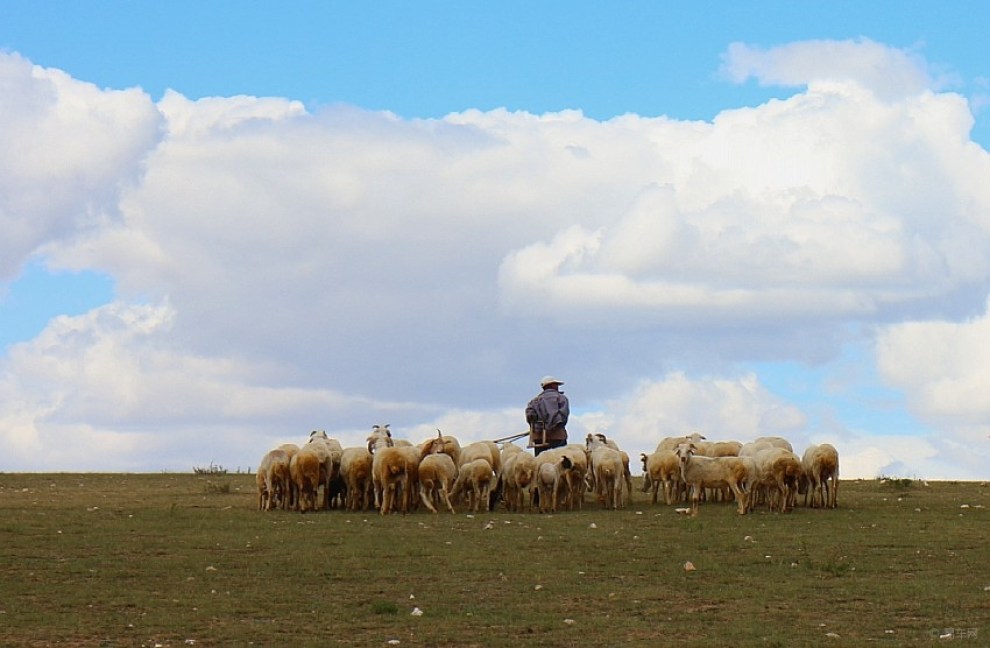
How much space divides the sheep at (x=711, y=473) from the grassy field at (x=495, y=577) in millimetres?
409

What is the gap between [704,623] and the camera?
14.7 m

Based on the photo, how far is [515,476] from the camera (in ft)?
86.9

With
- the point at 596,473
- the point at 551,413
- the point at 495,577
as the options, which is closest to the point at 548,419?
the point at 551,413

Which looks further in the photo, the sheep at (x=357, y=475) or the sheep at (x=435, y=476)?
the sheep at (x=357, y=475)

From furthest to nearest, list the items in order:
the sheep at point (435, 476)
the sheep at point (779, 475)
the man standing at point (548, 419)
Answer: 1. the man standing at point (548, 419)
2. the sheep at point (435, 476)
3. the sheep at point (779, 475)

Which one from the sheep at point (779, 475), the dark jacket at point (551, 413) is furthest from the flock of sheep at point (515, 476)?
the dark jacket at point (551, 413)

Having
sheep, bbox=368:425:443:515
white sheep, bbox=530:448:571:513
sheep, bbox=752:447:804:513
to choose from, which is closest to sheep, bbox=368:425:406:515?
sheep, bbox=368:425:443:515

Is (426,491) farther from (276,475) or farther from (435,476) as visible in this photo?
(276,475)

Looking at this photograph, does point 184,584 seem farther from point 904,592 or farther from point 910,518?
point 910,518

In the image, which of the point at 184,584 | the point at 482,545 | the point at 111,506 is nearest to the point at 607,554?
the point at 482,545

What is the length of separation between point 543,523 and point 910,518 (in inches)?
244

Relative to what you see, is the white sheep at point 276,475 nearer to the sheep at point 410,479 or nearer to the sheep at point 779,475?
the sheep at point 410,479

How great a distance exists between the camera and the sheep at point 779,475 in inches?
974

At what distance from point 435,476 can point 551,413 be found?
6.29 m
